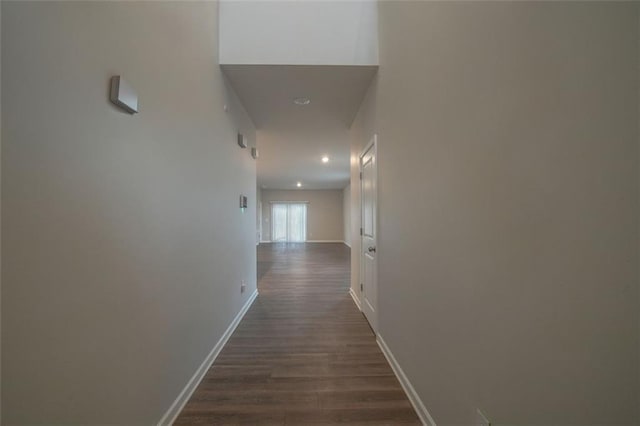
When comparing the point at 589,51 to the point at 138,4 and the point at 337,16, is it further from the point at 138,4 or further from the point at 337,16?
the point at 337,16

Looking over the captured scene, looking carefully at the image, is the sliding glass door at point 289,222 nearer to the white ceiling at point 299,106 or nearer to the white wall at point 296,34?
the white ceiling at point 299,106

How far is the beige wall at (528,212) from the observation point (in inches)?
23.5

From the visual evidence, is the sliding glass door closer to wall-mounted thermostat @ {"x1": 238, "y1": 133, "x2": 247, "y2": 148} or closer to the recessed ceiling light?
wall-mounted thermostat @ {"x1": 238, "y1": 133, "x2": 247, "y2": 148}

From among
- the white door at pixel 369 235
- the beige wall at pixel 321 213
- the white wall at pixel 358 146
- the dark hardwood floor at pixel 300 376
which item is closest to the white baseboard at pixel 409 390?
the dark hardwood floor at pixel 300 376

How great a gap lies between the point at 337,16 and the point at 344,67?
0.48 m

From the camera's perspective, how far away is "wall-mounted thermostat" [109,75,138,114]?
1.04 meters

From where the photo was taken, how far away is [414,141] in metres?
A: 1.66

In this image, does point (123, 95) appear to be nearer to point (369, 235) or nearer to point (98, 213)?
point (98, 213)

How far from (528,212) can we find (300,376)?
1.87 m

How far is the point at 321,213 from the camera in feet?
39.5

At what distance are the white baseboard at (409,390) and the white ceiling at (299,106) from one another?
2561mm

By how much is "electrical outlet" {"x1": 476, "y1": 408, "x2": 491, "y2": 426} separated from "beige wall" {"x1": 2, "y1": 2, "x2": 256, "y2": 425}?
1523mm

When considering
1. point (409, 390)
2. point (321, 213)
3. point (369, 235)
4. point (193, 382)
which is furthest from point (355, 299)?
point (321, 213)

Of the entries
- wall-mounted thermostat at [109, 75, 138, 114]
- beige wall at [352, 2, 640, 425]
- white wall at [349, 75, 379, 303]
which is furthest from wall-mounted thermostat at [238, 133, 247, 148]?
beige wall at [352, 2, 640, 425]
